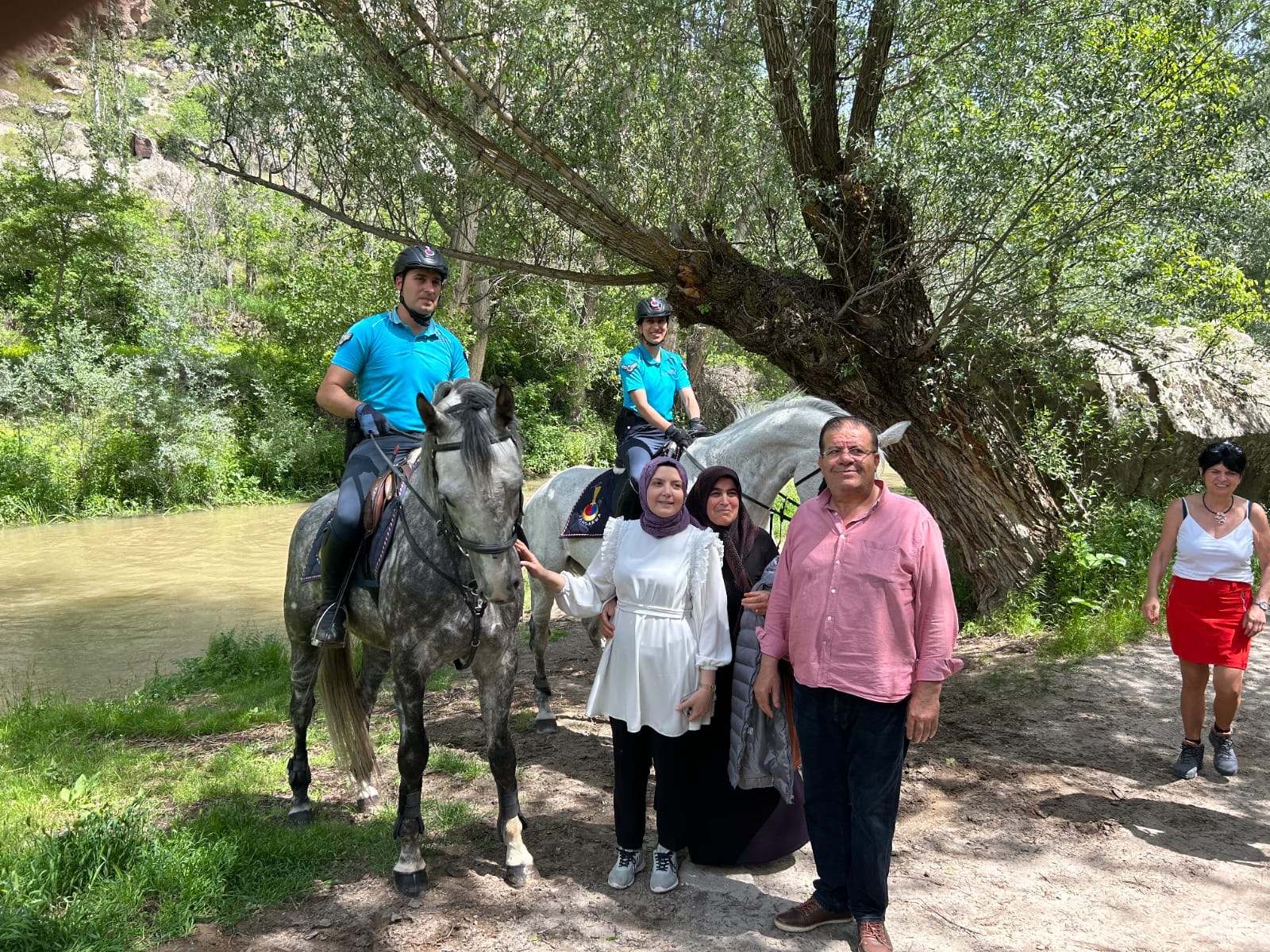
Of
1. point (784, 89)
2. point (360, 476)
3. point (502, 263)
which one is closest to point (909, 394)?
point (784, 89)

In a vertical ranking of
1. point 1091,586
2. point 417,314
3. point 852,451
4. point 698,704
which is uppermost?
point 417,314

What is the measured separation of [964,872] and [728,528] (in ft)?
6.72

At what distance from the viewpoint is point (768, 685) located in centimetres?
362

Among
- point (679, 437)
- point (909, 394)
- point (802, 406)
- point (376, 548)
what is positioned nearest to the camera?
point (376, 548)

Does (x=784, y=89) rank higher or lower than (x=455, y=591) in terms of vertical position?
higher

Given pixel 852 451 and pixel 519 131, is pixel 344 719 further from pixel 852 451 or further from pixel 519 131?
pixel 519 131

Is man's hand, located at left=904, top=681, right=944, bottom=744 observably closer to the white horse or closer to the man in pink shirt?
the man in pink shirt

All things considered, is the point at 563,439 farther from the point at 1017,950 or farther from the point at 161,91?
the point at 161,91

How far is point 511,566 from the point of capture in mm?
3574

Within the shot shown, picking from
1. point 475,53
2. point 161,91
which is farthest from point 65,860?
point 161,91

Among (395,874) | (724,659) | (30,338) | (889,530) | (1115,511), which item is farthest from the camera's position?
(30,338)

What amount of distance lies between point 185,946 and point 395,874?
877 mm

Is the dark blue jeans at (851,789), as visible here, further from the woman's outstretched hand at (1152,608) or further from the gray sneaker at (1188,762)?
the gray sneaker at (1188,762)

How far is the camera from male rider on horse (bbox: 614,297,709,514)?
625 cm
